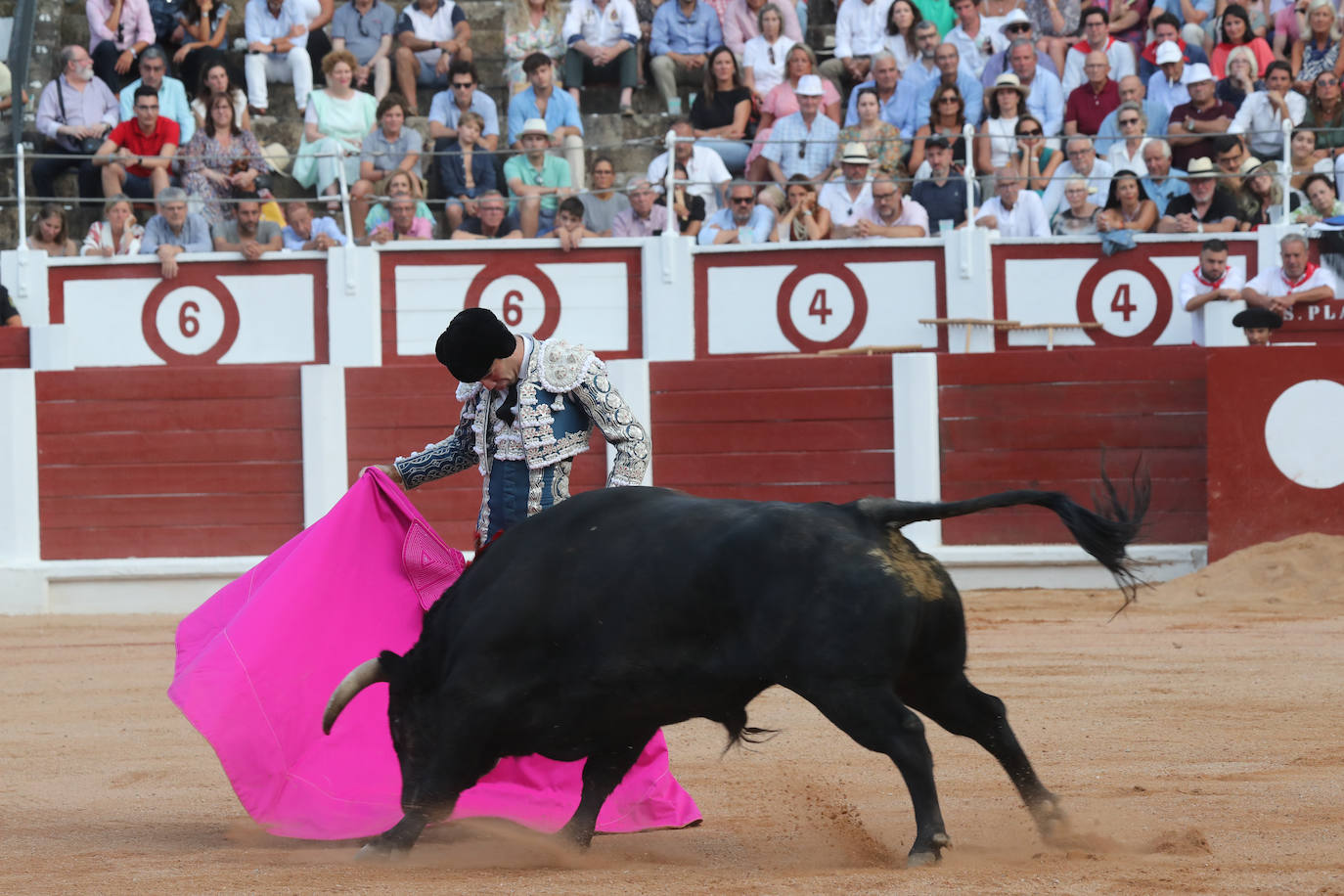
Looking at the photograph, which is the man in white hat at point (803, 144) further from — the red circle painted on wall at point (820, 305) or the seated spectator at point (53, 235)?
the seated spectator at point (53, 235)

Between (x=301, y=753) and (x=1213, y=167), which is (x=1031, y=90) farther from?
(x=301, y=753)

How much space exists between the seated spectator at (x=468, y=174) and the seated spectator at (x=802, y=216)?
1548 millimetres

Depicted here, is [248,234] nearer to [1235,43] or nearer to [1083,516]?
[1235,43]

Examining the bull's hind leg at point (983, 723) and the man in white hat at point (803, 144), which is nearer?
the bull's hind leg at point (983, 723)

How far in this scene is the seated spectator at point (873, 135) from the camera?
877 cm

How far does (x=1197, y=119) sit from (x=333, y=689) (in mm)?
6712

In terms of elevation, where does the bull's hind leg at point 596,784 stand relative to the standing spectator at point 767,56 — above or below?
below

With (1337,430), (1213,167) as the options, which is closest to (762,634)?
(1337,430)

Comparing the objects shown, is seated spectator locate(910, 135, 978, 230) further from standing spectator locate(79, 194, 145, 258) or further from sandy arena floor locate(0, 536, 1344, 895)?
standing spectator locate(79, 194, 145, 258)

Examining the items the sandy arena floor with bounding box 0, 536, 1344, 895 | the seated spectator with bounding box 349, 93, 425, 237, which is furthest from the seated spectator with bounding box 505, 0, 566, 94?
the sandy arena floor with bounding box 0, 536, 1344, 895

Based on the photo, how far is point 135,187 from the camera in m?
9.06

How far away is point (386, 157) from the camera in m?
9.06

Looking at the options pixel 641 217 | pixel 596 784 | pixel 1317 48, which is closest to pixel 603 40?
pixel 641 217

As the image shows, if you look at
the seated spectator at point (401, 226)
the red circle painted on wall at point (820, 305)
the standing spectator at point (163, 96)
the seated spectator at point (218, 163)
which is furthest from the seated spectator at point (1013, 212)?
the standing spectator at point (163, 96)
